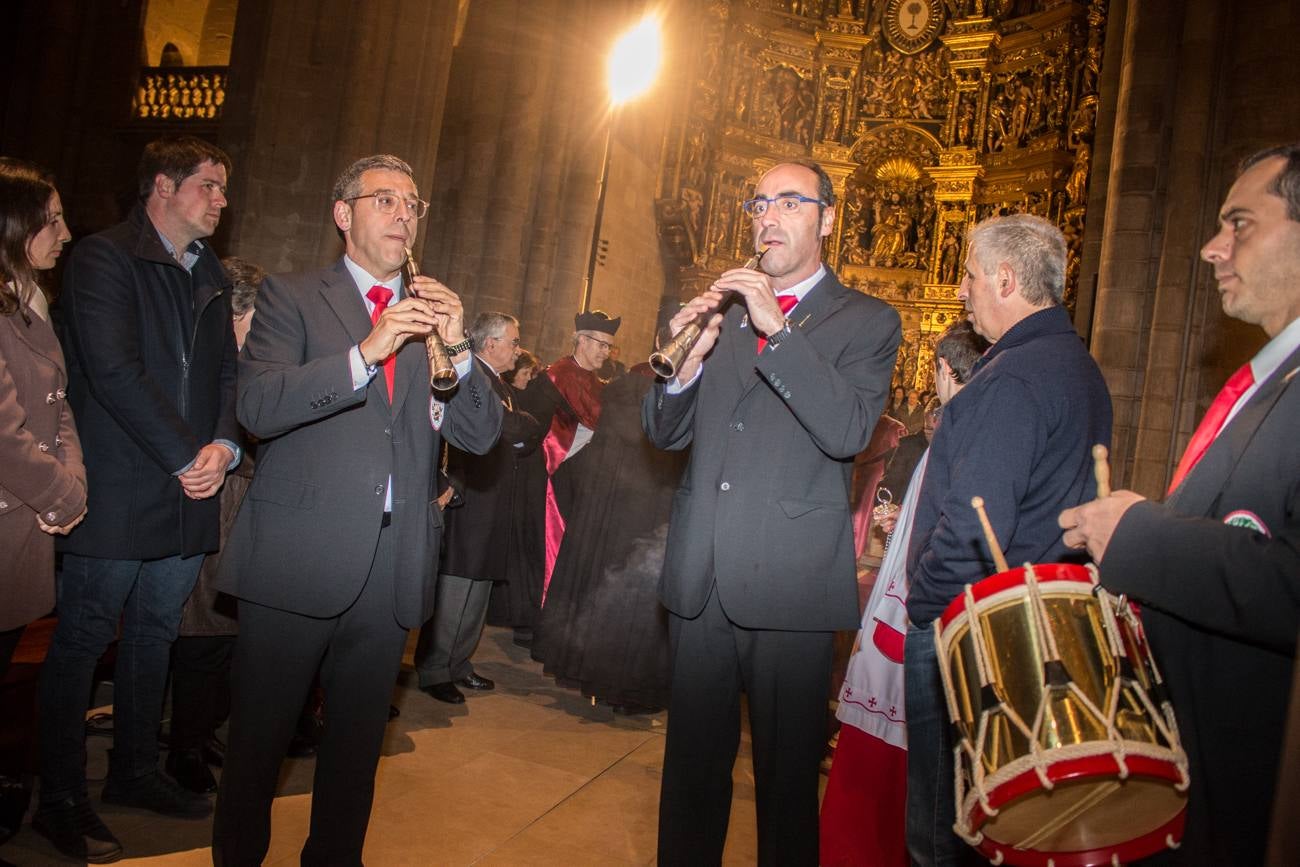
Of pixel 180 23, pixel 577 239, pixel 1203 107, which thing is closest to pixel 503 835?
pixel 1203 107

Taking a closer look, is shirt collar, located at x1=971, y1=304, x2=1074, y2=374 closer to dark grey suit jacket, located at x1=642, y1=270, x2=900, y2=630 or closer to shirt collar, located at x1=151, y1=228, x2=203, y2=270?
dark grey suit jacket, located at x1=642, y1=270, x2=900, y2=630

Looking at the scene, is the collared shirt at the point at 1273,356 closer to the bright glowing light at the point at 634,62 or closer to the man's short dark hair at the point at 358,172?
the man's short dark hair at the point at 358,172

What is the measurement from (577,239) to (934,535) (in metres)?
10.5

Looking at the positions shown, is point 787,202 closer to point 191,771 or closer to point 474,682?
point 191,771

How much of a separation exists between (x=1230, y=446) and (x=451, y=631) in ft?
14.2

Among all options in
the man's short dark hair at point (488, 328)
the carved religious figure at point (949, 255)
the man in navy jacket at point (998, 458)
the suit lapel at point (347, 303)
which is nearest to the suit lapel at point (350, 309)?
the suit lapel at point (347, 303)

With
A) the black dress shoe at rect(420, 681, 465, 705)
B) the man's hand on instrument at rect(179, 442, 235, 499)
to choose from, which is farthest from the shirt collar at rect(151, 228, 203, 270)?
the black dress shoe at rect(420, 681, 465, 705)

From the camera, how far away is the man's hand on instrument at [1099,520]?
1.73 meters

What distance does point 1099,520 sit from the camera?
5.76ft

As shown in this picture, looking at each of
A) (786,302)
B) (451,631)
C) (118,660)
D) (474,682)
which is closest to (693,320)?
(786,302)

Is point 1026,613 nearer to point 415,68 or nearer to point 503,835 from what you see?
point 503,835

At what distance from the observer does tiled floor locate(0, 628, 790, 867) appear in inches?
124

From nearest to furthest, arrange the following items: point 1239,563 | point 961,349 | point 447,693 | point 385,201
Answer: point 1239,563, point 385,201, point 961,349, point 447,693

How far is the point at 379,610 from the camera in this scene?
259 centimetres
